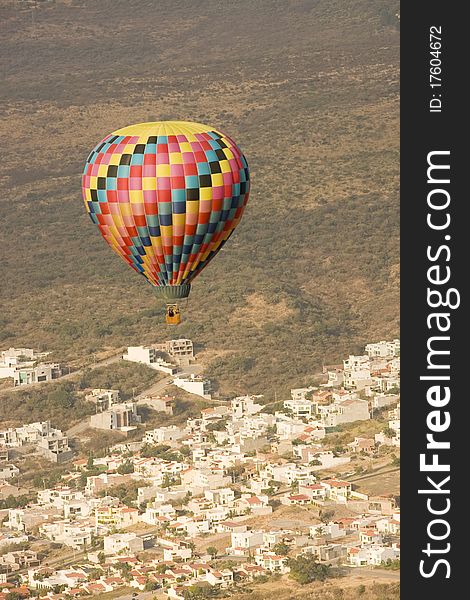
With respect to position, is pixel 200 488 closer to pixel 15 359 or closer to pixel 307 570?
pixel 307 570

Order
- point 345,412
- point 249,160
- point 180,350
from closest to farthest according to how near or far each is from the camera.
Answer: point 345,412 < point 180,350 < point 249,160

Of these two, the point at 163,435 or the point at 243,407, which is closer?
the point at 163,435

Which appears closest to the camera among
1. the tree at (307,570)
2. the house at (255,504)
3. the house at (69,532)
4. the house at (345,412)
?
the tree at (307,570)

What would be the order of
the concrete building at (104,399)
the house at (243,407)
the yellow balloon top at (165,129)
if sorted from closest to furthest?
1. the yellow balloon top at (165,129)
2. the house at (243,407)
3. the concrete building at (104,399)

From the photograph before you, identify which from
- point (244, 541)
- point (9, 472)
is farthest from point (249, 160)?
point (244, 541)

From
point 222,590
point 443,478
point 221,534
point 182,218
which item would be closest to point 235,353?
point 221,534

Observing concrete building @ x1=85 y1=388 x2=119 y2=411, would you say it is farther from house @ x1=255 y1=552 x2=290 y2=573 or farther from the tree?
the tree

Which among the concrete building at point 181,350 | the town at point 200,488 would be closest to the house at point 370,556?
the town at point 200,488

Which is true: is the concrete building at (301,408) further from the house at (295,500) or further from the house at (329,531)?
the house at (329,531)

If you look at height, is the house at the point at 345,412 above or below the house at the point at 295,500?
above
